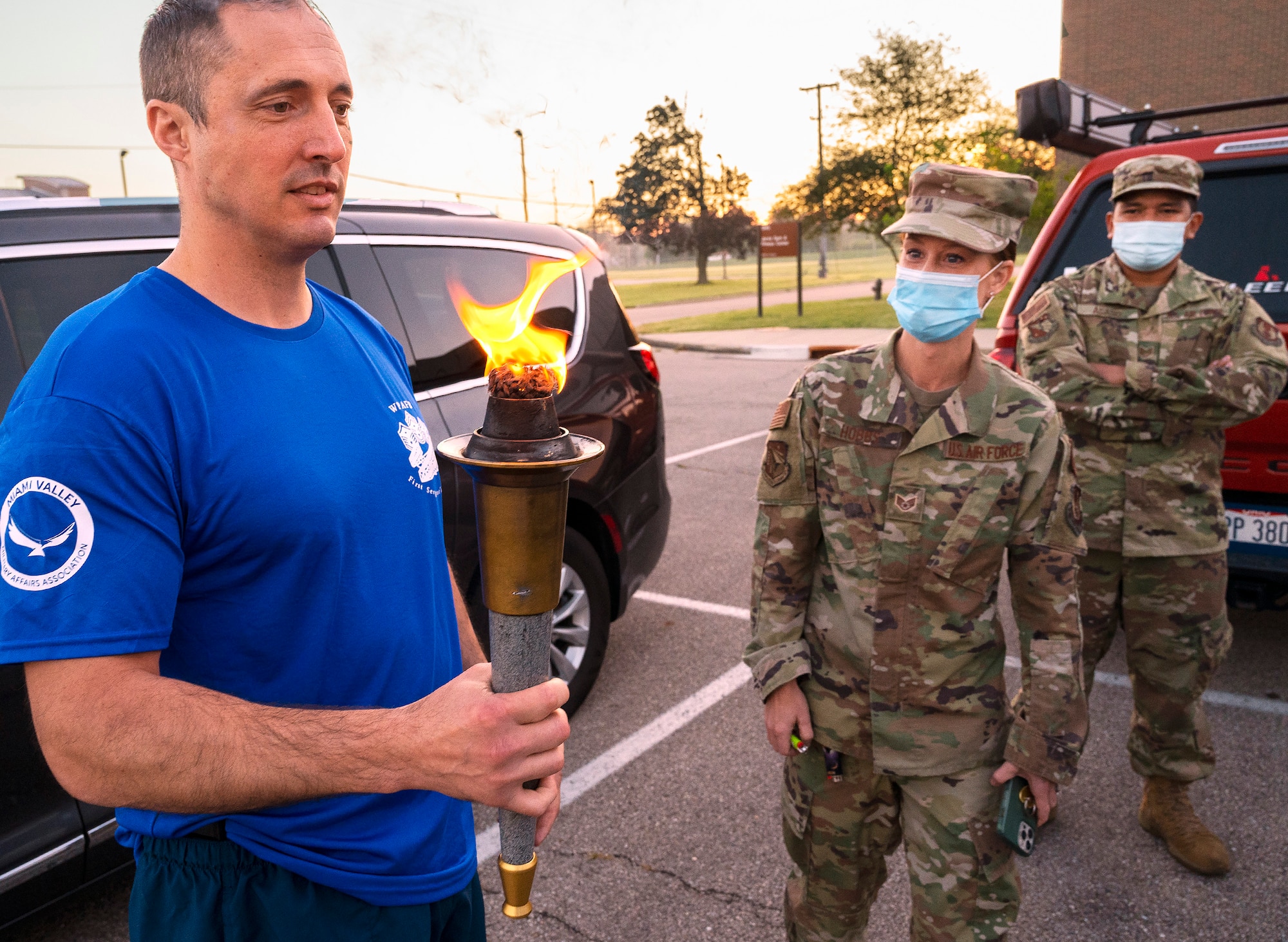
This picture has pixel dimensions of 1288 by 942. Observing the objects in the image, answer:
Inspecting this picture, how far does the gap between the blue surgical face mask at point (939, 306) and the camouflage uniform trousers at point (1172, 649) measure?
1464 millimetres

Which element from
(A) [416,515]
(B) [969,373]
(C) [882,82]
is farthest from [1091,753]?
(C) [882,82]

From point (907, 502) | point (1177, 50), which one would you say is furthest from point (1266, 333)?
point (1177, 50)

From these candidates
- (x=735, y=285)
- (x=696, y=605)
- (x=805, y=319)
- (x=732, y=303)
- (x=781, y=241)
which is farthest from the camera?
(x=735, y=285)

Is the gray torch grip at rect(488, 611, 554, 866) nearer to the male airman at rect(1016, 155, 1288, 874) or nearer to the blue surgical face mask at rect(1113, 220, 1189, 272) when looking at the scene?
the male airman at rect(1016, 155, 1288, 874)

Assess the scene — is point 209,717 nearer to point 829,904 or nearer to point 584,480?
point 829,904

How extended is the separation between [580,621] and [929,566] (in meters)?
A: 2.25

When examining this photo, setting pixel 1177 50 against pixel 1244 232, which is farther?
pixel 1177 50

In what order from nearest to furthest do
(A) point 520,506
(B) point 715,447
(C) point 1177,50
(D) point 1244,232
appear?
1. (A) point 520,506
2. (D) point 1244,232
3. (B) point 715,447
4. (C) point 1177,50

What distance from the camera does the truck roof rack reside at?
4.68m

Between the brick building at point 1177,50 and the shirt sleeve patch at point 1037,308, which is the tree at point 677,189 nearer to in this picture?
the brick building at point 1177,50

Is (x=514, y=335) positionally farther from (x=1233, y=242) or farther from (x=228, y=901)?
(x=1233, y=242)

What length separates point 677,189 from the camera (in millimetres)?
44812

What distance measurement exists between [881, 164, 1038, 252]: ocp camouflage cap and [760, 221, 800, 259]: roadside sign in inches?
964

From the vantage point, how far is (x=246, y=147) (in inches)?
53.3
